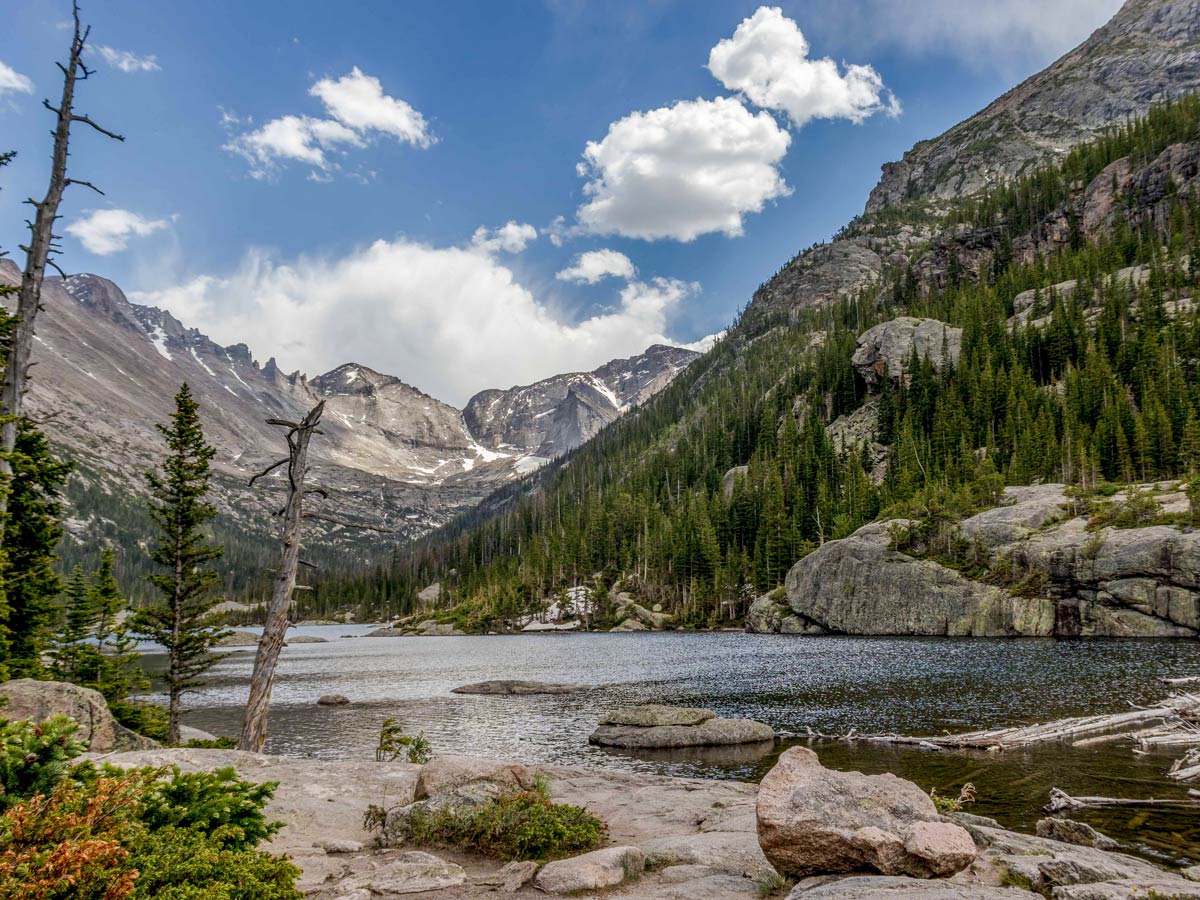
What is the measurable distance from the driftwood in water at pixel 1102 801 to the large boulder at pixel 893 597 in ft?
182

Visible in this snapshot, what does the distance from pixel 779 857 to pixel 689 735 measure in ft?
66.3

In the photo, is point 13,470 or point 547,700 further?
point 547,700

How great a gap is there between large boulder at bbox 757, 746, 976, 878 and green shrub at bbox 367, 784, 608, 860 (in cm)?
432

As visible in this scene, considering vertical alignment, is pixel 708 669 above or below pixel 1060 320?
below

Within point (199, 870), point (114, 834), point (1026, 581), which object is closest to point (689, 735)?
point (199, 870)

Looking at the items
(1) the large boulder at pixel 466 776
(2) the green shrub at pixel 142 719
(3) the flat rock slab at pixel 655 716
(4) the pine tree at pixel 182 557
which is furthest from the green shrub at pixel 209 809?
(3) the flat rock slab at pixel 655 716

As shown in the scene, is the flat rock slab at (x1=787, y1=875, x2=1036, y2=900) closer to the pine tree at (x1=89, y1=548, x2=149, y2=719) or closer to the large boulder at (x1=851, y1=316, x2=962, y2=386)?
the pine tree at (x1=89, y1=548, x2=149, y2=719)

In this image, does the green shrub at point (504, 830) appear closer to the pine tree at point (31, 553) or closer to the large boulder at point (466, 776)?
the large boulder at point (466, 776)

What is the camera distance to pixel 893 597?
76250 mm

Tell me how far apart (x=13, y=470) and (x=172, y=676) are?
12.5m

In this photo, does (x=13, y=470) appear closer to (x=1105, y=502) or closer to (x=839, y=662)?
(x=839, y=662)

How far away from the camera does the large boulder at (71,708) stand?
14367mm

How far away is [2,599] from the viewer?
55.2ft

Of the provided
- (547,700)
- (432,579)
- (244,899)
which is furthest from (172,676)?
(432,579)
